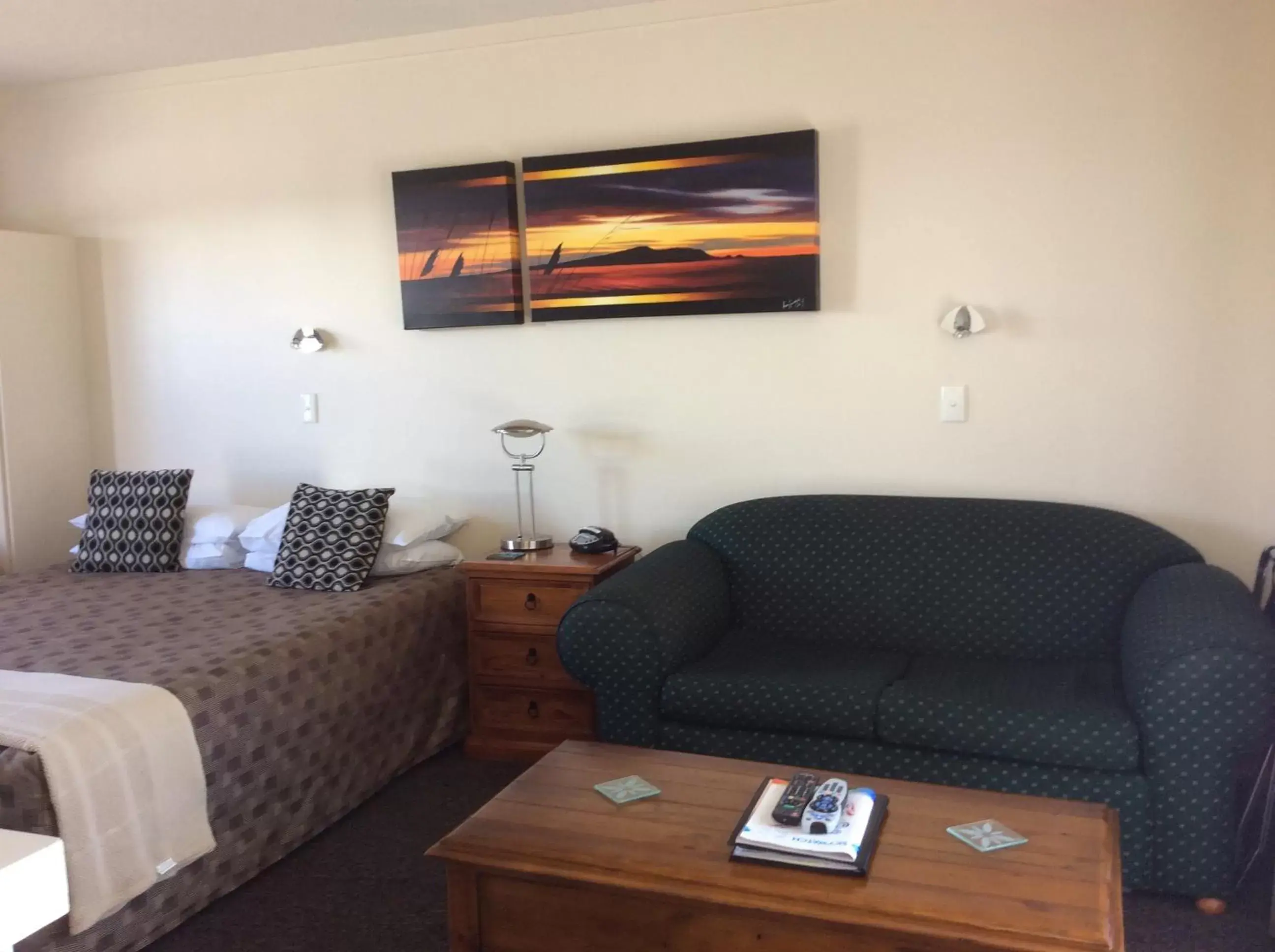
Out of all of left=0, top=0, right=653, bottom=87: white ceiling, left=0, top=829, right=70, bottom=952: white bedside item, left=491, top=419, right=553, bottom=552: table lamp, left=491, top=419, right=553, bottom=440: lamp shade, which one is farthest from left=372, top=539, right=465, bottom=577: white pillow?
left=0, top=829, right=70, bottom=952: white bedside item

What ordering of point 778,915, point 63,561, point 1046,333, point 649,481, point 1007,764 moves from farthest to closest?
point 63,561
point 649,481
point 1046,333
point 1007,764
point 778,915

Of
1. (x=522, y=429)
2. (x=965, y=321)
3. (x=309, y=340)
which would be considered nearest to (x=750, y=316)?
(x=965, y=321)

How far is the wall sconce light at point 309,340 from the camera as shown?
3.89 meters

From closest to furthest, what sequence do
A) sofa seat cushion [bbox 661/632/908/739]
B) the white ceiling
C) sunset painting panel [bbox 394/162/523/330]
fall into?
sofa seat cushion [bbox 661/632/908/739]
the white ceiling
sunset painting panel [bbox 394/162/523/330]

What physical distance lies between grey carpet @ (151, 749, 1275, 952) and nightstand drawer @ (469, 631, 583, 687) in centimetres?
50

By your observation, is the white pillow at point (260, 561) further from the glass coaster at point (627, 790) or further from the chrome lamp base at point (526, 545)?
the glass coaster at point (627, 790)

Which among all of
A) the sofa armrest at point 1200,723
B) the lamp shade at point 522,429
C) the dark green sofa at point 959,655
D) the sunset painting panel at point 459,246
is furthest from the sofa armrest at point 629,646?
the sunset painting panel at point 459,246

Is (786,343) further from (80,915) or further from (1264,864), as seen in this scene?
(80,915)

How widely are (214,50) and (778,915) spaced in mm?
3584

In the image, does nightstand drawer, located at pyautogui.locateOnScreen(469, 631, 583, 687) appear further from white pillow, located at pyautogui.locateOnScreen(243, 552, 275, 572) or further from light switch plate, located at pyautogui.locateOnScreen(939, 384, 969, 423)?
light switch plate, located at pyautogui.locateOnScreen(939, 384, 969, 423)

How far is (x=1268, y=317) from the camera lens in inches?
115

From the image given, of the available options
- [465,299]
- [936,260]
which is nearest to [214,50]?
[465,299]

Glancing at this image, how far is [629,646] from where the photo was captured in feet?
9.09

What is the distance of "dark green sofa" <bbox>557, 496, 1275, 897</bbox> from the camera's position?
7.57 feet
